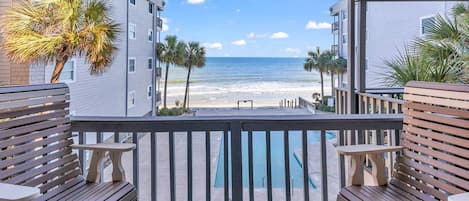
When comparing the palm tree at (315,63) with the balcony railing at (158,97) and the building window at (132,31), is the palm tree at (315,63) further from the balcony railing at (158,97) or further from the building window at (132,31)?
the building window at (132,31)

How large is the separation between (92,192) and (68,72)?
4.61m

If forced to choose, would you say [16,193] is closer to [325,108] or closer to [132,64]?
[325,108]

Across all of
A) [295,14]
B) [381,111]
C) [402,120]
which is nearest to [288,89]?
[381,111]

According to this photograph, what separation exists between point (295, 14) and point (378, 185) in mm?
5549

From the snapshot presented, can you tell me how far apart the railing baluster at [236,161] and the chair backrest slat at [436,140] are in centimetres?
90

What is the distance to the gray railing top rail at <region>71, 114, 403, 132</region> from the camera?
2229 mm

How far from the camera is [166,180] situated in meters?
3.36

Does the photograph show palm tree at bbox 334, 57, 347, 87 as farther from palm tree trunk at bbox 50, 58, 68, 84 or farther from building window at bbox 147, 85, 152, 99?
palm tree trunk at bbox 50, 58, 68, 84

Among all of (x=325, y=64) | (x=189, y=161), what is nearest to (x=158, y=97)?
(x=325, y=64)

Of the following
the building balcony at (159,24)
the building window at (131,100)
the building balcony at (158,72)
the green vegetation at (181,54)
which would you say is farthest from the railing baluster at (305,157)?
the building balcony at (159,24)

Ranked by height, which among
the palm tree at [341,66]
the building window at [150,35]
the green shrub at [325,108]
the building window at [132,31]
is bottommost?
the green shrub at [325,108]

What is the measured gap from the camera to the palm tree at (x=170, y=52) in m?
5.16

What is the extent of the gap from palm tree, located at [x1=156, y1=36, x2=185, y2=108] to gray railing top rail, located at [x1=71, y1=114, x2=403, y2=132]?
2530mm

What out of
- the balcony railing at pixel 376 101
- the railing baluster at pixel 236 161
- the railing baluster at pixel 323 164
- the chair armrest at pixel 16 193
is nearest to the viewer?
the chair armrest at pixel 16 193
